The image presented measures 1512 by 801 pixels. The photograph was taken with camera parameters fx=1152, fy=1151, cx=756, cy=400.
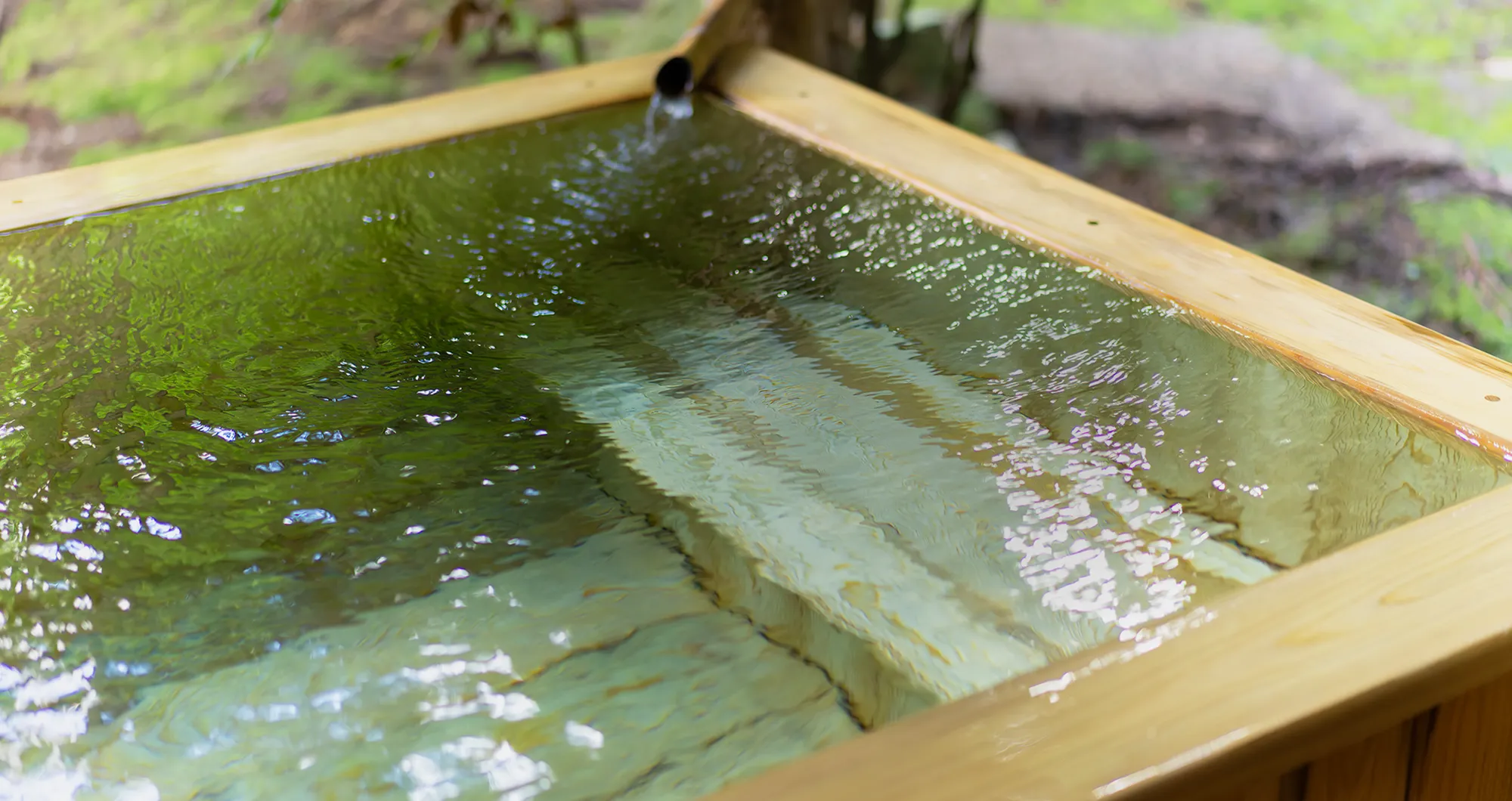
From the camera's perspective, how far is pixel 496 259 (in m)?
1.35

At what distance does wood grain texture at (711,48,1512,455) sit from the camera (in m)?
1.00

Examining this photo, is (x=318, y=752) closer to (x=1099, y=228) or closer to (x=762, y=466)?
(x=762, y=466)

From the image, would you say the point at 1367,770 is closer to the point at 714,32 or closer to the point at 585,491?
the point at 585,491

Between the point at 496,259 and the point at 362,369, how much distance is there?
28cm

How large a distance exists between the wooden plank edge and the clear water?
57 millimetres

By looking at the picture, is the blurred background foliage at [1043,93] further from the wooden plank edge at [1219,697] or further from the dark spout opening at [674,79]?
the wooden plank edge at [1219,697]

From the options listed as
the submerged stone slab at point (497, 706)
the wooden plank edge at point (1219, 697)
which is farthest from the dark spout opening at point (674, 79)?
the wooden plank edge at point (1219, 697)

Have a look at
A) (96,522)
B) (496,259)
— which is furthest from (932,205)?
(96,522)

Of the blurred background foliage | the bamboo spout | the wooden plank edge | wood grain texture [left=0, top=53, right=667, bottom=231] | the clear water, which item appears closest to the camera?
the wooden plank edge

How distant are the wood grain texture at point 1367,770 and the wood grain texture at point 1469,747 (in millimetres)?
17

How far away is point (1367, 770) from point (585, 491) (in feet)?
1.92

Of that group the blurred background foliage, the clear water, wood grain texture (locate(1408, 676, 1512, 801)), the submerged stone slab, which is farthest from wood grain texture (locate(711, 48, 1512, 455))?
the blurred background foliage

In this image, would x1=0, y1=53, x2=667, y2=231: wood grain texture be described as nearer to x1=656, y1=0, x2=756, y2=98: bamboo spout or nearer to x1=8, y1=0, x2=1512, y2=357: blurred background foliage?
x1=656, y1=0, x2=756, y2=98: bamboo spout

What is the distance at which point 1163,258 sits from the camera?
4.11ft
